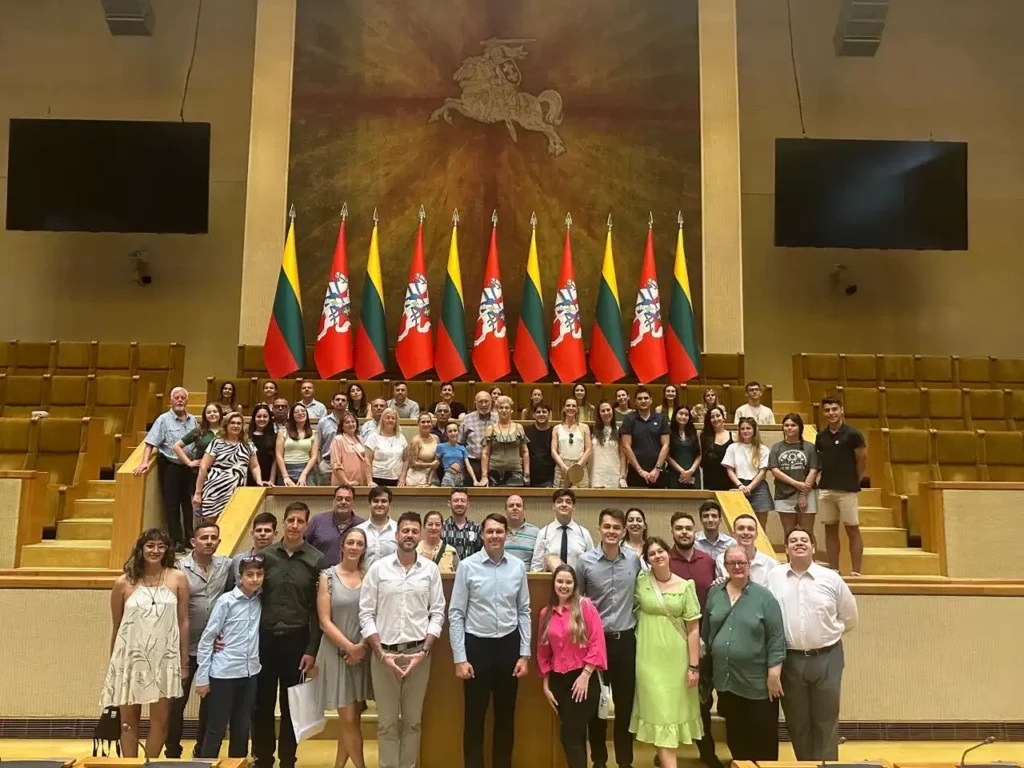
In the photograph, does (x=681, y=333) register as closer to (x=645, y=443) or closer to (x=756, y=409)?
(x=756, y=409)

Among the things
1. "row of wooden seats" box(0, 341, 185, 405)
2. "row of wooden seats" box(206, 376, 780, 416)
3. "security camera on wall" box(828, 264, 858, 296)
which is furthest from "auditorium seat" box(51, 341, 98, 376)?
"security camera on wall" box(828, 264, 858, 296)

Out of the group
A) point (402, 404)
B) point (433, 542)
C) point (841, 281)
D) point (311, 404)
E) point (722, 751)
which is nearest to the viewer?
point (433, 542)

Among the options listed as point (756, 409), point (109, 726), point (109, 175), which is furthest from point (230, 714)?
point (109, 175)

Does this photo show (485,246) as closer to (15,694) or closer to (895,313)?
(895,313)

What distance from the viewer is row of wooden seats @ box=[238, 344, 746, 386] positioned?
31.7 ft

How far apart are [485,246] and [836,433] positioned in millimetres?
5720

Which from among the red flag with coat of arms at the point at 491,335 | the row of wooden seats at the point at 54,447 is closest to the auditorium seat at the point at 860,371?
the red flag with coat of arms at the point at 491,335

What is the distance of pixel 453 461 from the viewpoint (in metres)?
5.84

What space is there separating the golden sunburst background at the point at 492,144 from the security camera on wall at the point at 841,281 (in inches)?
85.6

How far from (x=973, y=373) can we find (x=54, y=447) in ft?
29.7

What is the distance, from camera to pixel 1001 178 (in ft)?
37.6

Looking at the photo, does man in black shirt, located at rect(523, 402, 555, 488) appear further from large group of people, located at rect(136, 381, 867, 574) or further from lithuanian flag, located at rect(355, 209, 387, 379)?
lithuanian flag, located at rect(355, 209, 387, 379)

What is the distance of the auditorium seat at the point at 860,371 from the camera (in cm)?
957

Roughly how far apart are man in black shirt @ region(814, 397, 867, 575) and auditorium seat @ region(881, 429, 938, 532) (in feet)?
4.67
